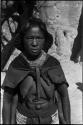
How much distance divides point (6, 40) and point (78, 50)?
238 centimetres

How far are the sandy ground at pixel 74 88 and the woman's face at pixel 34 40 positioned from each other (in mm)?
3676

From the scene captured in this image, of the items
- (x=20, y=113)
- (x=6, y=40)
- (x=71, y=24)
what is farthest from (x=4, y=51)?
(x=20, y=113)

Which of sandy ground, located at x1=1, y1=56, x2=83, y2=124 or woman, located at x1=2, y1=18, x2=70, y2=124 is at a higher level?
woman, located at x1=2, y1=18, x2=70, y2=124

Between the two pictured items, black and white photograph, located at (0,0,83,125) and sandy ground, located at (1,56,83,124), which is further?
sandy ground, located at (1,56,83,124)

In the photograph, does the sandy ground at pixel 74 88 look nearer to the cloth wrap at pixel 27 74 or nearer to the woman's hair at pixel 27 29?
the cloth wrap at pixel 27 74

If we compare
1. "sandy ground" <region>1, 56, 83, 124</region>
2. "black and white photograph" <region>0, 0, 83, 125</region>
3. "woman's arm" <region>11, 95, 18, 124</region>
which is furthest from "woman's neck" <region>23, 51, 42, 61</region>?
"sandy ground" <region>1, 56, 83, 124</region>

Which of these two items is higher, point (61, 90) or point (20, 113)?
point (61, 90)

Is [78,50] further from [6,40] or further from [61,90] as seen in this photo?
[61,90]

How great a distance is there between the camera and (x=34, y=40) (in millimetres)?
2270

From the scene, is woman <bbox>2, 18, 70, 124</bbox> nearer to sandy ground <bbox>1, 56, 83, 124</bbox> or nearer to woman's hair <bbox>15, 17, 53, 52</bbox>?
woman's hair <bbox>15, 17, 53, 52</bbox>

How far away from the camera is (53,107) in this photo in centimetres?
238

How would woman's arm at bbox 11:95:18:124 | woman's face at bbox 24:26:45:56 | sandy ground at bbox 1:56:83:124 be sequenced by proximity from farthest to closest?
sandy ground at bbox 1:56:83:124
woman's arm at bbox 11:95:18:124
woman's face at bbox 24:26:45:56

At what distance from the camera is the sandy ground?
19.5 feet

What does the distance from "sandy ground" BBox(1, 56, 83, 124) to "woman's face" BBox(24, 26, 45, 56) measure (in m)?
3.68
